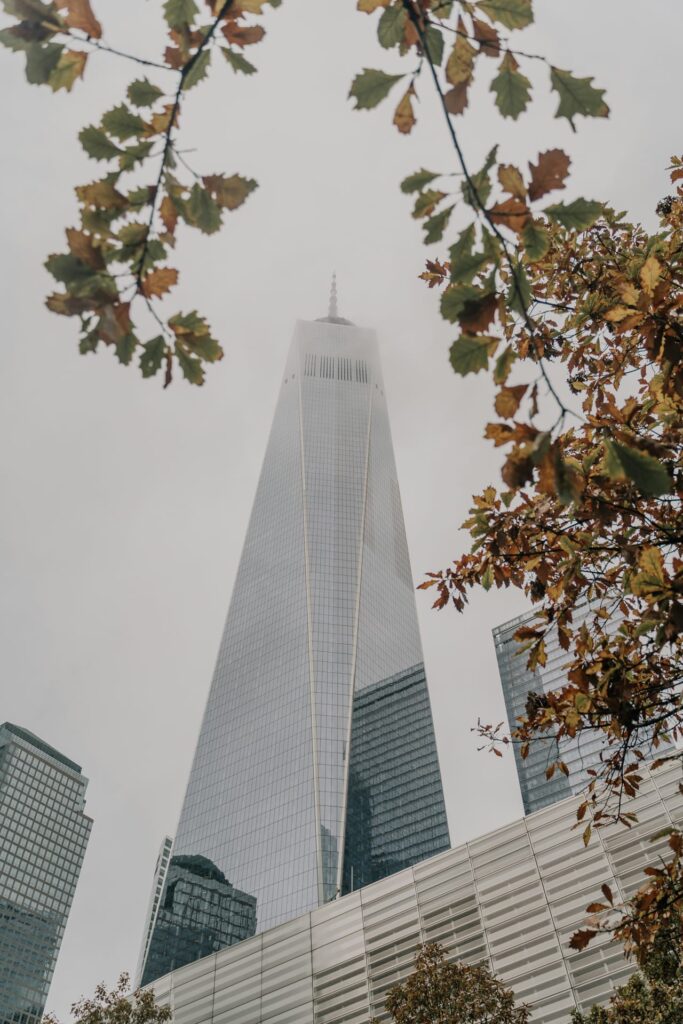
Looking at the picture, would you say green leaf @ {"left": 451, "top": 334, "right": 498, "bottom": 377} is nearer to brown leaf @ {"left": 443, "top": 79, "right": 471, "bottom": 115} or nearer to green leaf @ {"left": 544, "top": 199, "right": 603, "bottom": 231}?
green leaf @ {"left": 544, "top": 199, "right": 603, "bottom": 231}

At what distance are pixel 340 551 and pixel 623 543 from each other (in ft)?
387

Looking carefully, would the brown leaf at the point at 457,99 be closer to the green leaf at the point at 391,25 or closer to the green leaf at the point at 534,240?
the green leaf at the point at 391,25

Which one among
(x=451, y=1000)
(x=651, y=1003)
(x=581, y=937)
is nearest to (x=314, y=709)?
(x=451, y=1000)

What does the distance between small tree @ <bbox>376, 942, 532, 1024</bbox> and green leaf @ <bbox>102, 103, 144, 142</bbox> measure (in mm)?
18856

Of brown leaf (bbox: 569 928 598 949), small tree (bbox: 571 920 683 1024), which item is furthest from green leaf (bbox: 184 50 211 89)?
small tree (bbox: 571 920 683 1024)

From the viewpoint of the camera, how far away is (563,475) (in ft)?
5.88

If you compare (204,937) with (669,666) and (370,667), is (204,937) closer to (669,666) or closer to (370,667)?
(370,667)

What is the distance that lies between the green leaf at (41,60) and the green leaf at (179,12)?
37 centimetres

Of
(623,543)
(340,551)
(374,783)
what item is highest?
(340,551)

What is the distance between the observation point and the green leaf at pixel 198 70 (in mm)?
2152

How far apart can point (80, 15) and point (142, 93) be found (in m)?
0.24

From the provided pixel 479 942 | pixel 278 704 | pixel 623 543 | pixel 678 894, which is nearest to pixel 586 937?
pixel 678 894

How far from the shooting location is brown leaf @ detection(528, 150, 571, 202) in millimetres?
1917

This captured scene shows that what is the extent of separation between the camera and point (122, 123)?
6.73 feet
